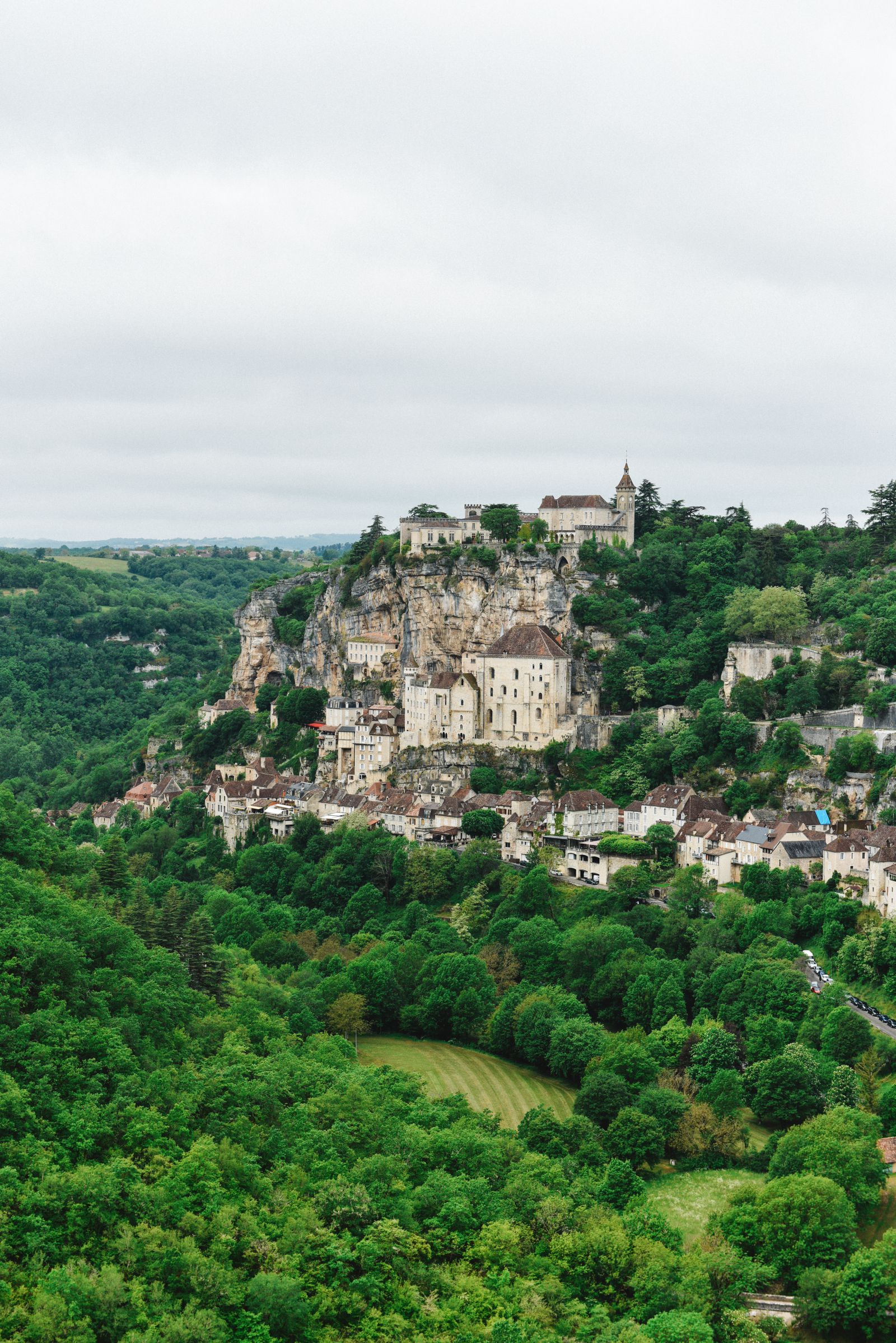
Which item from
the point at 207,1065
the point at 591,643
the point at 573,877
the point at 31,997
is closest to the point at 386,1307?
the point at 207,1065

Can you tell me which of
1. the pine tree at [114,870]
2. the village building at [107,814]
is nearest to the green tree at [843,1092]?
the pine tree at [114,870]

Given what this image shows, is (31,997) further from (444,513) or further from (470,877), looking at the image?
(444,513)

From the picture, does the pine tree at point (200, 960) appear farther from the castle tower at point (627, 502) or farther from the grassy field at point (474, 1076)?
the castle tower at point (627, 502)

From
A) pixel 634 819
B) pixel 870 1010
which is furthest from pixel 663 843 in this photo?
pixel 870 1010

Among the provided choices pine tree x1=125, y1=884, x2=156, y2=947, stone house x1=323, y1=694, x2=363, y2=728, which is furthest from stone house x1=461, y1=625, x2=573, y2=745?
pine tree x1=125, y1=884, x2=156, y2=947

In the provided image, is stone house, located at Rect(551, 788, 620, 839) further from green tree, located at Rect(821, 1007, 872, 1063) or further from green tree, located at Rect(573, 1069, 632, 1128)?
green tree, located at Rect(573, 1069, 632, 1128)

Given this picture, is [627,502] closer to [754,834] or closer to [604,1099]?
[754,834]
